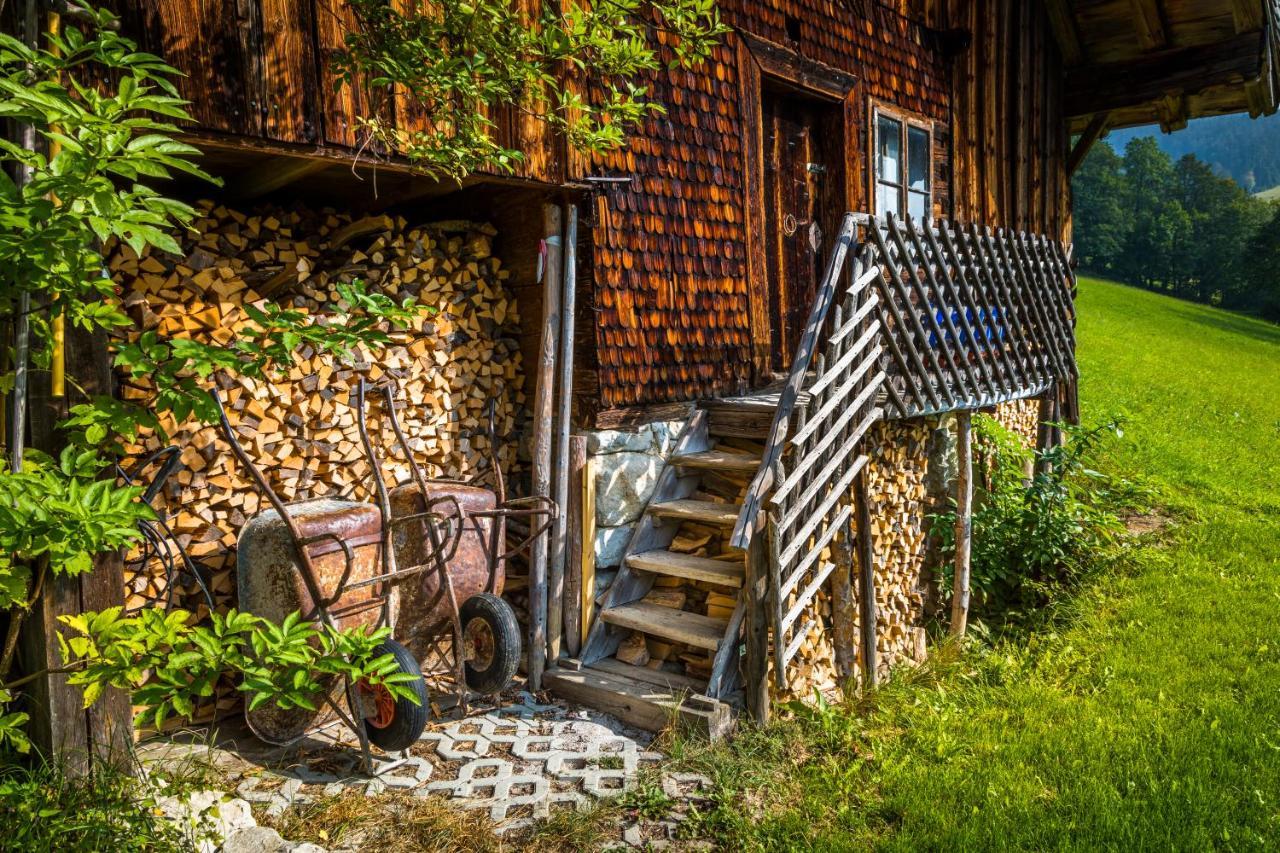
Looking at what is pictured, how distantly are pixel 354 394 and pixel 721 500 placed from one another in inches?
84.6

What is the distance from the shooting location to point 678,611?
14.7 ft

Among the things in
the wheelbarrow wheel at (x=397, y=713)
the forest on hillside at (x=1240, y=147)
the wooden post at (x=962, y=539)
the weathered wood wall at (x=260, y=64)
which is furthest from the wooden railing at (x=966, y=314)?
the forest on hillside at (x=1240, y=147)

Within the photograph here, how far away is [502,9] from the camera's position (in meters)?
3.38

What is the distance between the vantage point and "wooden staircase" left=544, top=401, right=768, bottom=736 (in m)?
3.94

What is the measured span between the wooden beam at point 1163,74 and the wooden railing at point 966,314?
2.32m

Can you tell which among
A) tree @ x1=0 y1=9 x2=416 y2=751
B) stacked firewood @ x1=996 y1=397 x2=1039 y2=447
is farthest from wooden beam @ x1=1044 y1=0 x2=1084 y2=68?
tree @ x1=0 y1=9 x2=416 y2=751

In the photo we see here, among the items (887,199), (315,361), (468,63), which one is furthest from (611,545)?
(887,199)

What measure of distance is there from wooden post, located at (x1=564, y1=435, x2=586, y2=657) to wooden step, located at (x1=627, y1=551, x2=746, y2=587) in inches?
12.3

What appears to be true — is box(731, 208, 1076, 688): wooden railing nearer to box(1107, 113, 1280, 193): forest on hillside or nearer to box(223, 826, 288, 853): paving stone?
box(223, 826, 288, 853): paving stone

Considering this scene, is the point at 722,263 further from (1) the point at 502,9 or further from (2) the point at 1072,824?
(2) the point at 1072,824

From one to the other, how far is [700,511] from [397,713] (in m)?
1.95

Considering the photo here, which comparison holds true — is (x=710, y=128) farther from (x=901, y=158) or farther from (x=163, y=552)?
(x=163, y=552)

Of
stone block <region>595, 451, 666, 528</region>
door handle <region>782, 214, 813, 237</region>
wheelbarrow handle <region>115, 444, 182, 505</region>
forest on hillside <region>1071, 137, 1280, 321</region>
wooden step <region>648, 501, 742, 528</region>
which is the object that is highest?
forest on hillside <region>1071, 137, 1280, 321</region>

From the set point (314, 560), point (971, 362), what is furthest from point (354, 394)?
point (971, 362)
